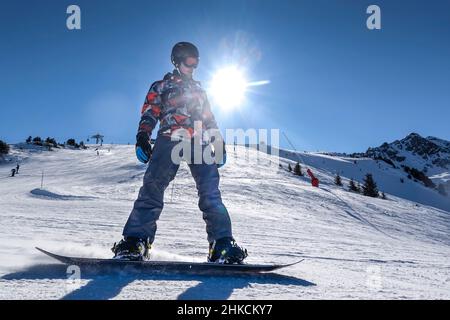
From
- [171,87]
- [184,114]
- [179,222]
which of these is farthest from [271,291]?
[179,222]

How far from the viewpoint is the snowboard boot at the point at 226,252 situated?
3180 mm

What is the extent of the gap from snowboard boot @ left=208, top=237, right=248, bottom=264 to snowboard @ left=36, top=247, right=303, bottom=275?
31 centimetres

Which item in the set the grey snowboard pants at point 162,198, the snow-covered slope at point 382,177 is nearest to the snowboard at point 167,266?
the grey snowboard pants at point 162,198

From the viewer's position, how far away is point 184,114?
3.91 meters

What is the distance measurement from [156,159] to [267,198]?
11294mm

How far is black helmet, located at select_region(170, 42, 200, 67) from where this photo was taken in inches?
163

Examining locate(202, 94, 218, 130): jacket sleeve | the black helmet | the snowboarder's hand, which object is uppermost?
the black helmet

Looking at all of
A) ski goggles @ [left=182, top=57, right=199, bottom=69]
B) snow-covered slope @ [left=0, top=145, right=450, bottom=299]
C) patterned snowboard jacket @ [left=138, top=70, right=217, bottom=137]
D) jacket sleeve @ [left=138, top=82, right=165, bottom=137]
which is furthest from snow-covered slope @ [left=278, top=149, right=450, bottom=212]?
jacket sleeve @ [left=138, top=82, right=165, bottom=137]

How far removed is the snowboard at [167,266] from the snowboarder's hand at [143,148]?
1121 millimetres

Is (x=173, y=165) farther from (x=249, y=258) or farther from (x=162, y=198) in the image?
(x=249, y=258)

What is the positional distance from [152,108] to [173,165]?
703mm

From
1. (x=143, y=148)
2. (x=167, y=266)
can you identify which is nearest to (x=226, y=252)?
(x=167, y=266)

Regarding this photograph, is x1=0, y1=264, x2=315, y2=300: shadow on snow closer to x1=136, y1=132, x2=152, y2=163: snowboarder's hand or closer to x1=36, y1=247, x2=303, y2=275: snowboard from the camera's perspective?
x1=36, y1=247, x2=303, y2=275: snowboard
